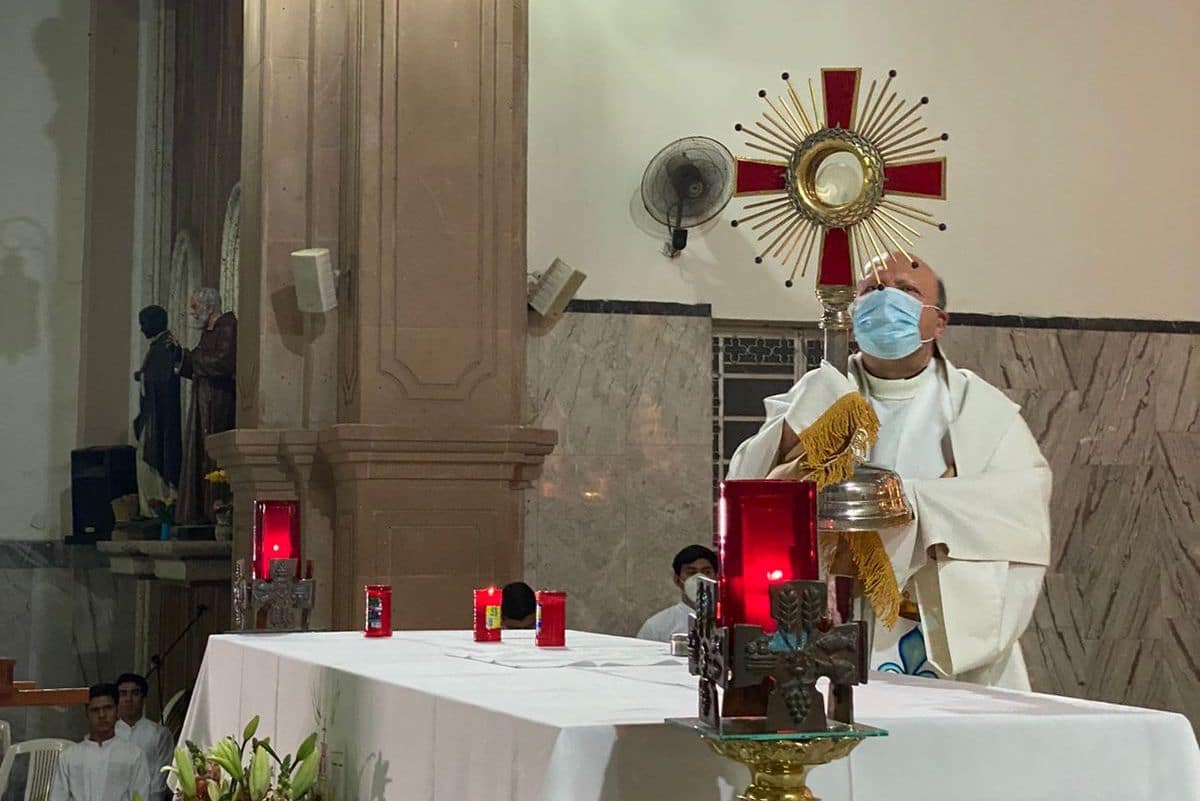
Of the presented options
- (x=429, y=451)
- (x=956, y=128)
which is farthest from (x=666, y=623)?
(x=956, y=128)

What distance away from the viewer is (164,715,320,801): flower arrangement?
13.9 ft

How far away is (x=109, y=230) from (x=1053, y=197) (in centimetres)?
805

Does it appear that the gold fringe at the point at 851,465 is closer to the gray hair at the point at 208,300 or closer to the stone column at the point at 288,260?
the stone column at the point at 288,260

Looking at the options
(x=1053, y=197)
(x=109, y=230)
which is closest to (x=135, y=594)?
(x=109, y=230)

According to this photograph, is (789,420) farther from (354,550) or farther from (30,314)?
(30,314)

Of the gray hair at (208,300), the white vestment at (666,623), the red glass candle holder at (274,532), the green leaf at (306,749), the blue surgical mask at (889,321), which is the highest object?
the gray hair at (208,300)

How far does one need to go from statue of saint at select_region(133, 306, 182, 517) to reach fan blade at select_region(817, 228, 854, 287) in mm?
9200

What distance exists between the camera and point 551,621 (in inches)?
210

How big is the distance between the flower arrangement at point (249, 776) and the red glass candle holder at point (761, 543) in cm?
161

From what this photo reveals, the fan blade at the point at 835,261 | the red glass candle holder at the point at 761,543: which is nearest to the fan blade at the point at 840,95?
the fan blade at the point at 835,261

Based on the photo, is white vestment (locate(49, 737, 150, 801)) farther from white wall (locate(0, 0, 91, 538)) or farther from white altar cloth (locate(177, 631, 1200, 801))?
white altar cloth (locate(177, 631, 1200, 801))

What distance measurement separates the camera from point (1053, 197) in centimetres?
1143

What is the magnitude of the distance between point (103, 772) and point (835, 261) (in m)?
6.86

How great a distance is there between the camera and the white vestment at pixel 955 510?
5.29m
